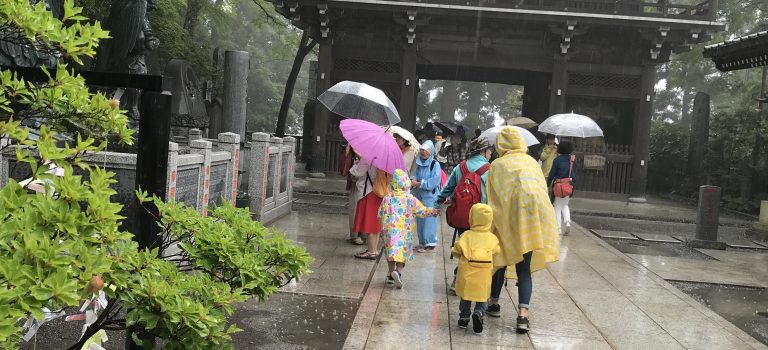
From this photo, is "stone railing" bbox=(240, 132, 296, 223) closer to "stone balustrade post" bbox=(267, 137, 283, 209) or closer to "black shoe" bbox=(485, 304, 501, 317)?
"stone balustrade post" bbox=(267, 137, 283, 209)

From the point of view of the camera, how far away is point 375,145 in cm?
734

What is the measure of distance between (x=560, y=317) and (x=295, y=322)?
2.40 m

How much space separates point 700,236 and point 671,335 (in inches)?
255

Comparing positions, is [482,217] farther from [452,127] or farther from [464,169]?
[452,127]

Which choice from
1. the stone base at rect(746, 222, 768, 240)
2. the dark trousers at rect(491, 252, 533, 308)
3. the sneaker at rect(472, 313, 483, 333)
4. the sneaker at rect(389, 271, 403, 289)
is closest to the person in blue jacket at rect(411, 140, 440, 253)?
the sneaker at rect(389, 271, 403, 289)

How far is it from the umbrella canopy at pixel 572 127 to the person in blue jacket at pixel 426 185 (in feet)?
15.5

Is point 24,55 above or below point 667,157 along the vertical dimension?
above

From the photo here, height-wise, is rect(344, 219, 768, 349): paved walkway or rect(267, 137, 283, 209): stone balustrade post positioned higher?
rect(267, 137, 283, 209): stone balustrade post

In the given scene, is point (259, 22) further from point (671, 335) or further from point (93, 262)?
point (93, 262)

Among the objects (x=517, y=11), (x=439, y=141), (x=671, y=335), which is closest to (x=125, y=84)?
(x=671, y=335)

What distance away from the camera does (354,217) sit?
9.42 meters

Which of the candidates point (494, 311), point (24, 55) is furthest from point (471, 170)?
point (24, 55)

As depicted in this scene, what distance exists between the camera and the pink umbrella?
7297 millimetres

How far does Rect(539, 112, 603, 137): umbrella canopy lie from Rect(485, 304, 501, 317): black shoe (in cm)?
769
